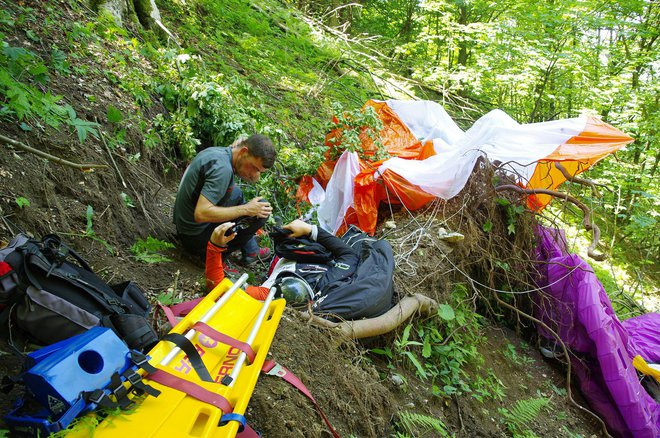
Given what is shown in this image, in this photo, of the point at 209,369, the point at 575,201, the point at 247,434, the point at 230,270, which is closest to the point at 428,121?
the point at 575,201

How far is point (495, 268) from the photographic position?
468cm

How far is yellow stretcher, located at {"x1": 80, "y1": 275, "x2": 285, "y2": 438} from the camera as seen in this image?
4.83 feet

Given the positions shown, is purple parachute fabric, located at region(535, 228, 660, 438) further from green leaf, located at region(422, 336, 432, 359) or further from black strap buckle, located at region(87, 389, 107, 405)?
black strap buckle, located at region(87, 389, 107, 405)

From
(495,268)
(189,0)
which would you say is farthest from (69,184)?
(189,0)

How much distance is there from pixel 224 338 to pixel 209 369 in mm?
150

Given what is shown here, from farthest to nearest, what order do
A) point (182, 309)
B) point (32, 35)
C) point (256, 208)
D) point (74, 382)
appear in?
point (32, 35), point (256, 208), point (182, 309), point (74, 382)

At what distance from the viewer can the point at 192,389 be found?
5.33 feet

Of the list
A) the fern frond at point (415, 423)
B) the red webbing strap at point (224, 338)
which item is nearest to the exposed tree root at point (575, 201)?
the fern frond at point (415, 423)

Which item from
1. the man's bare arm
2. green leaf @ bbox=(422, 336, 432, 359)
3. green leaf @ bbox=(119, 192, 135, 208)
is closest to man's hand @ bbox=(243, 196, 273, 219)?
the man's bare arm

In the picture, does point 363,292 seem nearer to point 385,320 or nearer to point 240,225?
point 385,320

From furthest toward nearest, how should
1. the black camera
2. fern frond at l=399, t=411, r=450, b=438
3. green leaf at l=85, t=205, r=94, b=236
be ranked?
the black camera → green leaf at l=85, t=205, r=94, b=236 → fern frond at l=399, t=411, r=450, b=438

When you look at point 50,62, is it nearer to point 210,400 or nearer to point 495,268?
point 210,400

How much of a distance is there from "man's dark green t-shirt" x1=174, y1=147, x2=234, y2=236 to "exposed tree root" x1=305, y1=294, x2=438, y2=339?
1252mm

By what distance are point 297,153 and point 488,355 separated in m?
3.22
